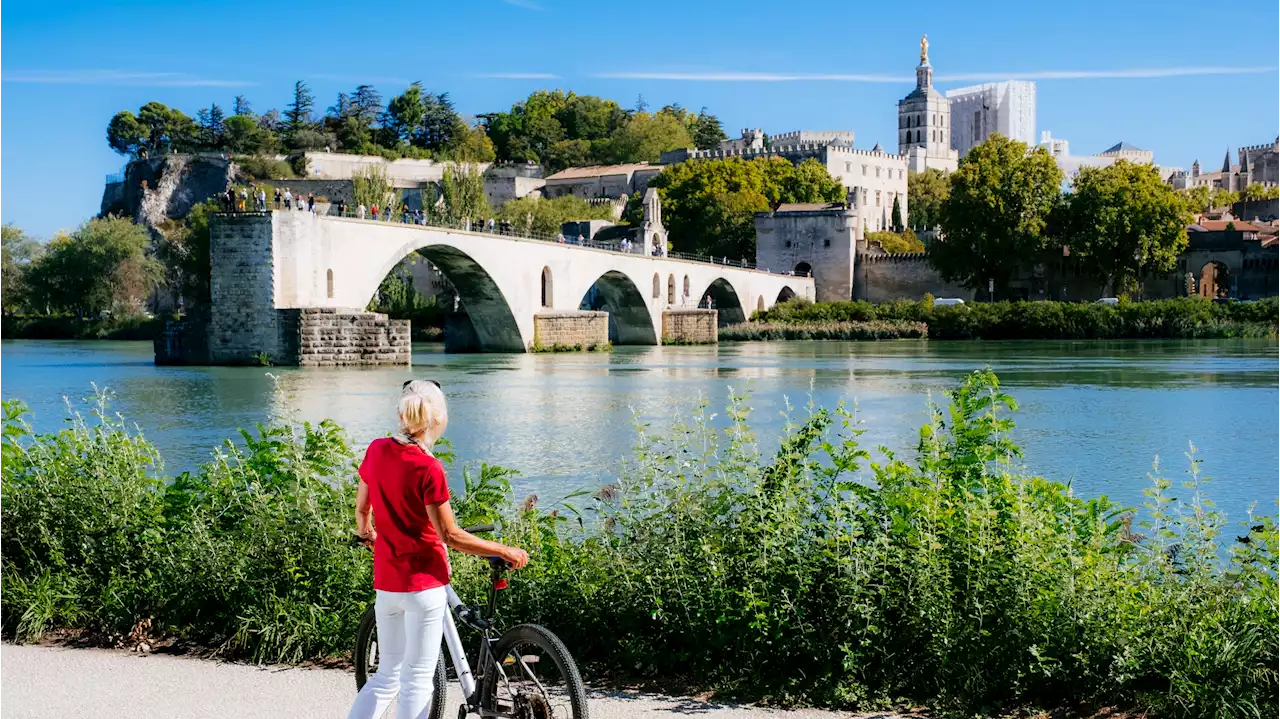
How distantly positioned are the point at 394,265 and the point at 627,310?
16.7 metres

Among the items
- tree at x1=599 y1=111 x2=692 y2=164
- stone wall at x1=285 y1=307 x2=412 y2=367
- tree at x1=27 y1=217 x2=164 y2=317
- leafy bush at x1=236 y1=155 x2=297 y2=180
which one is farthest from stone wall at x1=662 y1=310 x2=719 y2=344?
tree at x1=599 y1=111 x2=692 y2=164

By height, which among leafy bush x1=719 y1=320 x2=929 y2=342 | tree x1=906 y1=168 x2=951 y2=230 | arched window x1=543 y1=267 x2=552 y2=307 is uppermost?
tree x1=906 y1=168 x2=951 y2=230

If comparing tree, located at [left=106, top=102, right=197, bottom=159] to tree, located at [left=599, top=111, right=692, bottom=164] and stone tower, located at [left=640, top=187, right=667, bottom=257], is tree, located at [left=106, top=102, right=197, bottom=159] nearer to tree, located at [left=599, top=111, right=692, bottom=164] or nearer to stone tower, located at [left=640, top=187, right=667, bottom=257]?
tree, located at [left=599, top=111, right=692, bottom=164]

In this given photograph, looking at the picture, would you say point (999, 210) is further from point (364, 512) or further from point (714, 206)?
point (364, 512)

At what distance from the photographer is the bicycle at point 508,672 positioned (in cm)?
405

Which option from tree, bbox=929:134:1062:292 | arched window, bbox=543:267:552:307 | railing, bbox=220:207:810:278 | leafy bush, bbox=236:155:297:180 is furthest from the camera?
leafy bush, bbox=236:155:297:180

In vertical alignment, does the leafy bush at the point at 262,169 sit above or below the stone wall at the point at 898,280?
above

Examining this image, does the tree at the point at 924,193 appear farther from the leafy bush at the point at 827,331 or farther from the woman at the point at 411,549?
the woman at the point at 411,549

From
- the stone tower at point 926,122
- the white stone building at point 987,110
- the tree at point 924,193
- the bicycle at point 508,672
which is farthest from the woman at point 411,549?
the white stone building at point 987,110

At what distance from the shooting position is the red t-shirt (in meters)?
3.87

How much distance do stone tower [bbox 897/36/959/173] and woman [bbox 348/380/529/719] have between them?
383 ft

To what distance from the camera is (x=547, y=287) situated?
4800 centimetres

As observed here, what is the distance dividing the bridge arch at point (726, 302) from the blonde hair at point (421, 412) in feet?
199

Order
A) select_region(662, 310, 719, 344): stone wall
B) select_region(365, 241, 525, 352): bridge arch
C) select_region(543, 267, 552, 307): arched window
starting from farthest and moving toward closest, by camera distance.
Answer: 1. select_region(662, 310, 719, 344): stone wall
2. select_region(543, 267, 552, 307): arched window
3. select_region(365, 241, 525, 352): bridge arch
